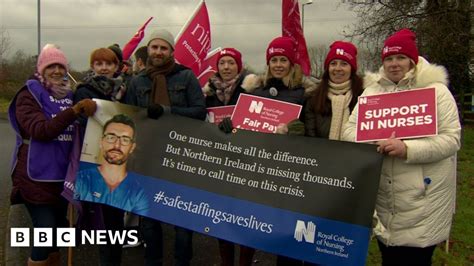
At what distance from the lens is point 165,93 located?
3.90 m

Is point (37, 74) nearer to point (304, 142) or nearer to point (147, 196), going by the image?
point (147, 196)

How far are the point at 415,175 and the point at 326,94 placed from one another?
3.06ft

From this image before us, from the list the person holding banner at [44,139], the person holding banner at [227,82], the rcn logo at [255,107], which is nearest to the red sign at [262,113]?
the rcn logo at [255,107]

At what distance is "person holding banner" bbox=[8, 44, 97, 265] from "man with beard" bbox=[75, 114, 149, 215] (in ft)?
0.64

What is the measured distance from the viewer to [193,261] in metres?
4.93

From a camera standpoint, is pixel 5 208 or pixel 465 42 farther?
pixel 465 42

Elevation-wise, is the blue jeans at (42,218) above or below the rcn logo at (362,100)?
below

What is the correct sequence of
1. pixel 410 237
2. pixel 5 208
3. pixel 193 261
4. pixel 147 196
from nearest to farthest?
pixel 410 237 < pixel 147 196 < pixel 193 261 < pixel 5 208

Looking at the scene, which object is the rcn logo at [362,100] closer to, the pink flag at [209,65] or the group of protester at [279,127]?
the group of protester at [279,127]

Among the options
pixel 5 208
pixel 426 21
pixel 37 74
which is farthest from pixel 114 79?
pixel 426 21

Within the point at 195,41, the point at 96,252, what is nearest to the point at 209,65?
the point at 195,41

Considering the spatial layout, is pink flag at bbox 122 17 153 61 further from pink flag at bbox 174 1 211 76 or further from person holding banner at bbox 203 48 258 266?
person holding banner at bbox 203 48 258 266

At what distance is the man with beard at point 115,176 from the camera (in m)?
3.73

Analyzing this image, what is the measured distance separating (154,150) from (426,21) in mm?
15770
